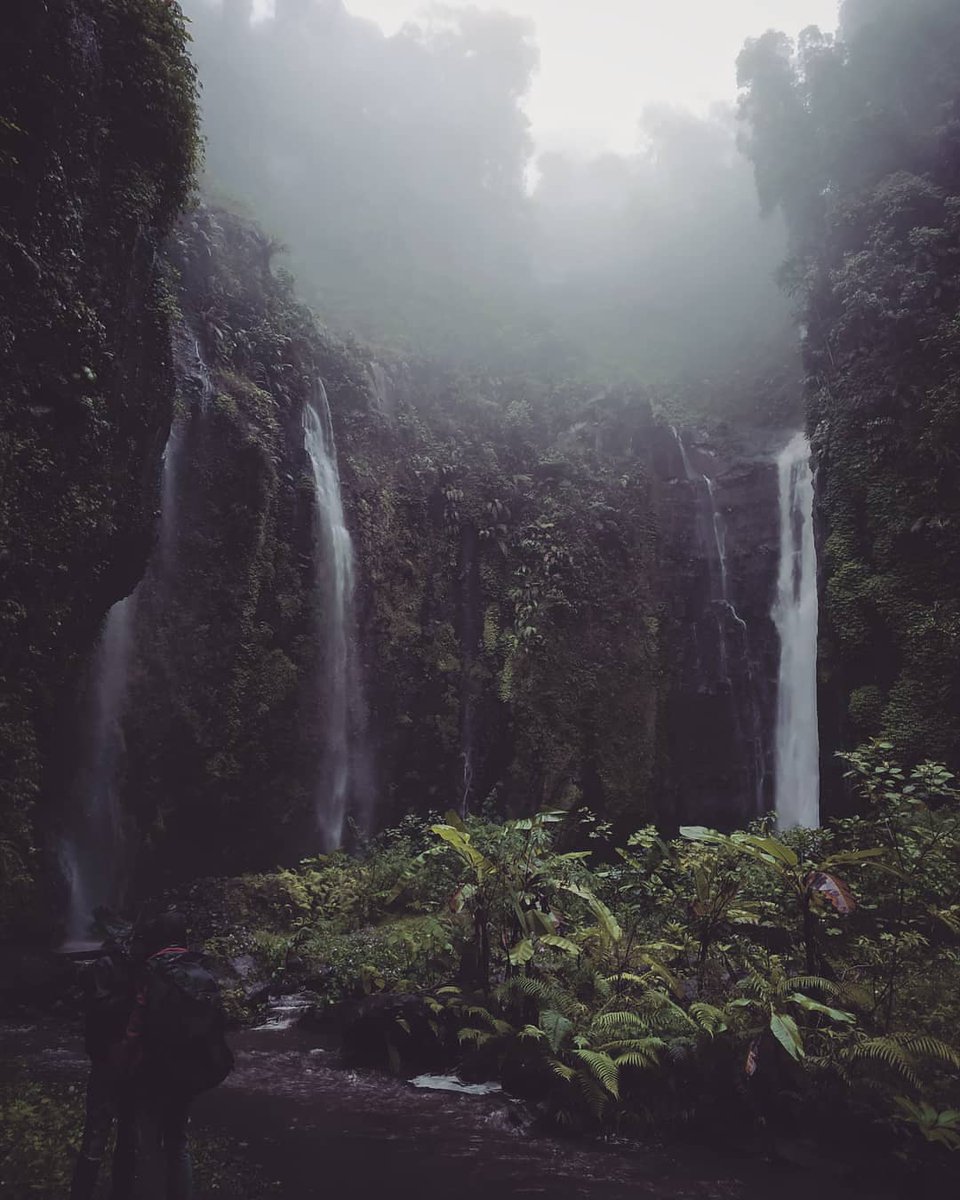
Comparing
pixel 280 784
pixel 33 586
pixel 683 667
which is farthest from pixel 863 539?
pixel 33 586

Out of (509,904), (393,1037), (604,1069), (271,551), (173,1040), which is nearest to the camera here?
(173,1040)

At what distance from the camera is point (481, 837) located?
37.0 feet

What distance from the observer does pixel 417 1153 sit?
14.8 ft

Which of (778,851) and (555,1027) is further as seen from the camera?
(778,851)

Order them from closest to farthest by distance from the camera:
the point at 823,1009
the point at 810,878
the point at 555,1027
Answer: the point at 823,1009, the point at 555,1027, the point at 810,878

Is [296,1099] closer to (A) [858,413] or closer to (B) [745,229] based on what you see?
(A) [858,413]

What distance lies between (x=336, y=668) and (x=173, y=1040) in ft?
37.5

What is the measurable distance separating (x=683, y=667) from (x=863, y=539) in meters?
5.09

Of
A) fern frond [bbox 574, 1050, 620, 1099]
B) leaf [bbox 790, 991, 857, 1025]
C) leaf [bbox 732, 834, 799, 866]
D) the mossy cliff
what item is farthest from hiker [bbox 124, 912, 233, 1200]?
the mossy cliff

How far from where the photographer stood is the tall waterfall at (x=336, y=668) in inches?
546

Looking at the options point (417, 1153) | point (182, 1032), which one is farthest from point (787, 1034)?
point (182, 1032)

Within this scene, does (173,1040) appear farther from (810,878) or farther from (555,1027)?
(810,878)

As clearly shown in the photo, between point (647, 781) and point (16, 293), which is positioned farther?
point (647, 781)

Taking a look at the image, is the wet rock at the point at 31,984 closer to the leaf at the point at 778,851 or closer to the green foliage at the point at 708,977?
the green foliage at the point at 708,977
